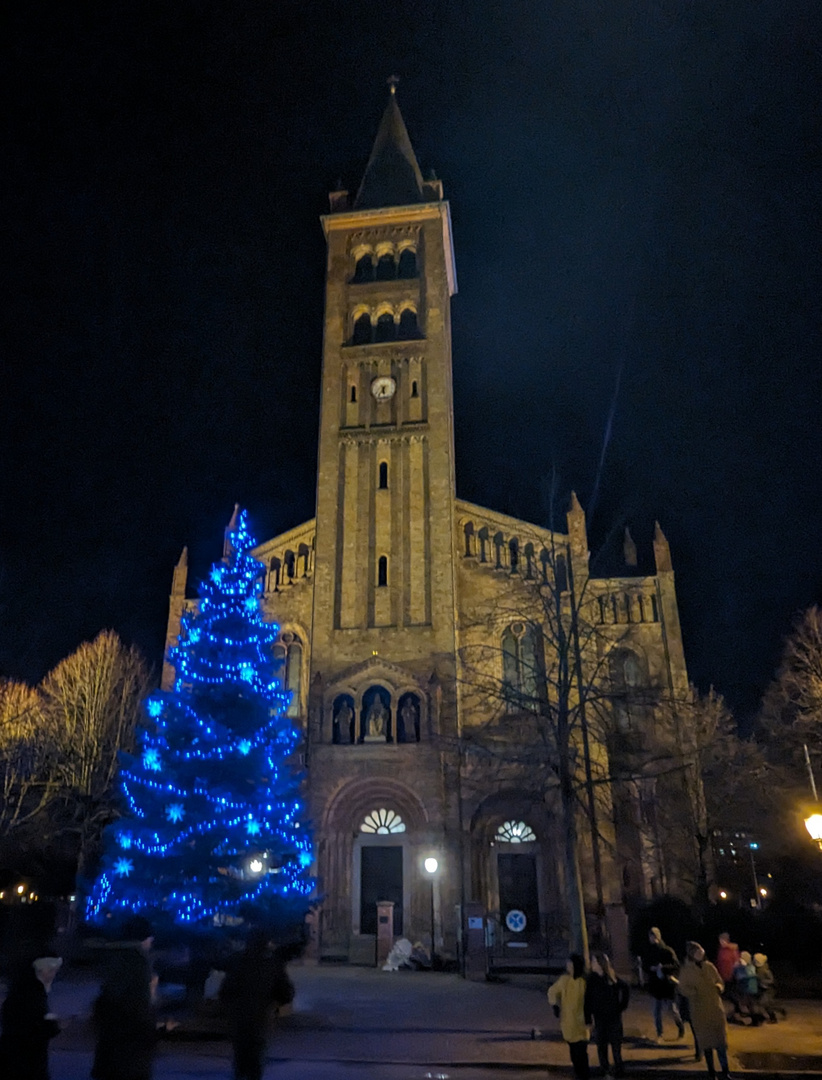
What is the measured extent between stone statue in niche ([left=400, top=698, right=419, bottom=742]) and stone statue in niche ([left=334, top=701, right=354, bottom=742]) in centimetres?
200

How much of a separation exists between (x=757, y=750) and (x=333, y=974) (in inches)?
706

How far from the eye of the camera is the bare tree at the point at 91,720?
104 feet

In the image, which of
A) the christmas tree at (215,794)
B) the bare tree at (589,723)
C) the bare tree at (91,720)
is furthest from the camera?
the bare tree at (91,720)

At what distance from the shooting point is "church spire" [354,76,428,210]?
131 feet

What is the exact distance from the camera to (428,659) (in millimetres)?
29891

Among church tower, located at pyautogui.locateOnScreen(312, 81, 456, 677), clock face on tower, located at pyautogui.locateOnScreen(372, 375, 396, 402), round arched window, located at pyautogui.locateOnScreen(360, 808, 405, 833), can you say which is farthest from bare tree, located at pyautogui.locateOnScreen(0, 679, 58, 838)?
clock face on tower, located at pyautogui.locateOnScreen(372, 375, 396, 402)

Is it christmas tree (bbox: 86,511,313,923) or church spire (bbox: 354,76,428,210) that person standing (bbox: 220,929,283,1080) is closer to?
christmas tree (bbox: 86,511,313,923)

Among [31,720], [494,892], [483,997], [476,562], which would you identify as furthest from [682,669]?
[31,720]

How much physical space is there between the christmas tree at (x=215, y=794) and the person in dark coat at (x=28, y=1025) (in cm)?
1322

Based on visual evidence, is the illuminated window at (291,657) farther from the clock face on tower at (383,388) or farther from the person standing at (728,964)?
the person standing at (728,964)

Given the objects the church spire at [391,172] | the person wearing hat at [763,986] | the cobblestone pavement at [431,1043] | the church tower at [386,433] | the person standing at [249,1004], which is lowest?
the cobblestone pavement at [431,1043]

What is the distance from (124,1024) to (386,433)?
29.6 m

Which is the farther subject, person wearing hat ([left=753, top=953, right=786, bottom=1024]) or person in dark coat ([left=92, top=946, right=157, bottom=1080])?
person wearing hat ([left=753, top=953, right=786, bottom=1024])

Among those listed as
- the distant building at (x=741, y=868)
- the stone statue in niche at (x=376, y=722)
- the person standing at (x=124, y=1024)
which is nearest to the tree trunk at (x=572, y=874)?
the person standing at (x=124, y=1024)
